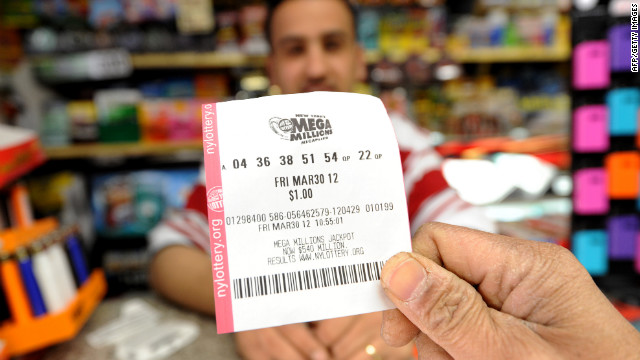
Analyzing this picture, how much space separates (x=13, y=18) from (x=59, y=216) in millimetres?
877

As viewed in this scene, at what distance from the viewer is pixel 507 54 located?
76.0 inches

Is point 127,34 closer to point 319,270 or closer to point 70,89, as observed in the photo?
point 70,89

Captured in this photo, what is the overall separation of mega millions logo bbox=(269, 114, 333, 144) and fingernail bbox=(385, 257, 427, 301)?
14 cm

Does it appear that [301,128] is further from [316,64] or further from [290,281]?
[316,64]

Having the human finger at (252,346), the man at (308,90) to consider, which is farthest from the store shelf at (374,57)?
the human finger at (252,346)

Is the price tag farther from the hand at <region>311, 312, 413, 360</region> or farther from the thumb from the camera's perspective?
the hand at <region>311, 312, 413, 360</region>

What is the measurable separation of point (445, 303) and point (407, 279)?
0.17ft

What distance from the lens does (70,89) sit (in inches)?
76.3

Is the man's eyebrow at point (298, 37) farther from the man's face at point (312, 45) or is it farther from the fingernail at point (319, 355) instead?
the fingernail at point (319, 355)

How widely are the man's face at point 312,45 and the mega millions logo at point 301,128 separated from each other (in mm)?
720

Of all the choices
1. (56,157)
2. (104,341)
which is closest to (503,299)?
(104,341)

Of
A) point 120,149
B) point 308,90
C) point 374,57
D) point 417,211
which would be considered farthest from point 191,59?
point 417,211

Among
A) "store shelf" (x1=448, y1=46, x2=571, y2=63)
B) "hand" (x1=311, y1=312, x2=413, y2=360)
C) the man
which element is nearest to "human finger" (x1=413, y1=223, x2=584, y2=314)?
"hand" (x1=311, y1=312, x2=413, y2=360)

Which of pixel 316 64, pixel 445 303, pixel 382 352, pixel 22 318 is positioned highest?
pixel 316 64
